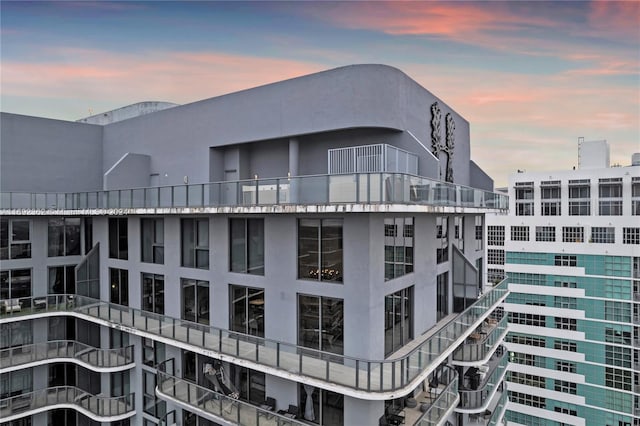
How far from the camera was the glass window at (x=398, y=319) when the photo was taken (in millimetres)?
11852

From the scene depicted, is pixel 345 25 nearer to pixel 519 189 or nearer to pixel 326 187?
pixel 326 187

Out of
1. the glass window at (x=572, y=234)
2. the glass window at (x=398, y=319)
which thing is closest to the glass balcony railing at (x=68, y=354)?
the glass window at (x=398, y=319)

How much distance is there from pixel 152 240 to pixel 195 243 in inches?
127

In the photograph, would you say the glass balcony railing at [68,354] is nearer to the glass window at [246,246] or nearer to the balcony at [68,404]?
the balcony at [68,404]

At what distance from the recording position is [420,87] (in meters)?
15.1

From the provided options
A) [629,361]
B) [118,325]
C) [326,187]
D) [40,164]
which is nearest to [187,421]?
[118,325]

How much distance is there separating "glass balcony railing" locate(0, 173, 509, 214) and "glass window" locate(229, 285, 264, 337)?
11.3ft

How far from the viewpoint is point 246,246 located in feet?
45.0

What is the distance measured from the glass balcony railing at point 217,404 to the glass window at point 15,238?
38.2 feet

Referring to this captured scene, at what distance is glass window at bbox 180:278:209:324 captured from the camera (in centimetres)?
1495

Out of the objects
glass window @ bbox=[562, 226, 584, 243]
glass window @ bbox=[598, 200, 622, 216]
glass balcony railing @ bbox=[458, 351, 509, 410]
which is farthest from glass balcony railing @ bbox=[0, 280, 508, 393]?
glass window @ bbox=[598, 200, 622, 216]

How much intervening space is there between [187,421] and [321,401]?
721 cm

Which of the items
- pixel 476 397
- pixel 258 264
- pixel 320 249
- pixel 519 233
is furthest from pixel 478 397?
pixel 519 233

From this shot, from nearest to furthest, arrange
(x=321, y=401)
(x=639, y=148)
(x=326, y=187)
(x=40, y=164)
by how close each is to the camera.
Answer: (x=326, y=187) → (x=321, y=401) → (x=40, y=164) → (x=639, y=148)
